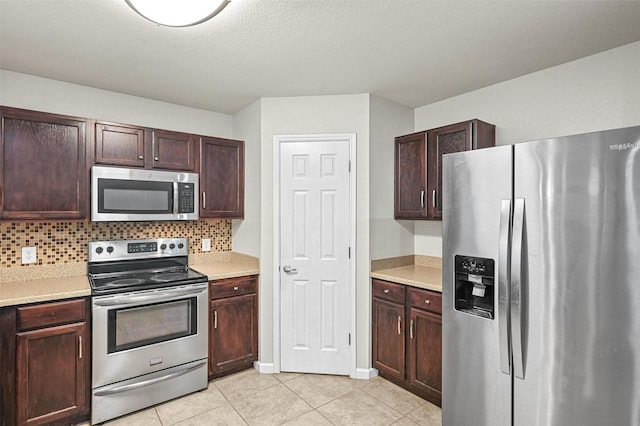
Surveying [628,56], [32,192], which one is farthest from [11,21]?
[628,56]

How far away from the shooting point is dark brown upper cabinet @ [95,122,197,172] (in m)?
2.74

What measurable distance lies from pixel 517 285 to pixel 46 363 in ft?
9.42

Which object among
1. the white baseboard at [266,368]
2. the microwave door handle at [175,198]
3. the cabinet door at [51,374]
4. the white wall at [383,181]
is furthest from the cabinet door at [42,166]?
the white wall at [383,181]

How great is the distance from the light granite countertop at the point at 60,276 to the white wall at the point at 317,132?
0.34 meters

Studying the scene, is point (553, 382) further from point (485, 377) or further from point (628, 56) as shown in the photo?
point (628, 56)

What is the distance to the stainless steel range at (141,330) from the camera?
7.88 ft

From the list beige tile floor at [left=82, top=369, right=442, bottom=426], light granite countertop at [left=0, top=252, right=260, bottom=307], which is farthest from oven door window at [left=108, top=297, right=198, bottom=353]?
beige tile floor at [left=82, top=369, right=442, bottom=426]

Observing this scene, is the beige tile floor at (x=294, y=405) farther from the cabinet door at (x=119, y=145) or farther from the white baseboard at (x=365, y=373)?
the cabinet door at (x=119, y=145)

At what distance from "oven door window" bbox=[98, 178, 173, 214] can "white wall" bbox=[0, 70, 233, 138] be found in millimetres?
717

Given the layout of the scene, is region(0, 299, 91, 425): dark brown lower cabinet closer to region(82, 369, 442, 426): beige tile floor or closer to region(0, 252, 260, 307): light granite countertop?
region(0, 252, 260, 307): light granite countertop

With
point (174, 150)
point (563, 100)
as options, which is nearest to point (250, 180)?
point (174, 150)

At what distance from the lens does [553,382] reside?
1.62 meters

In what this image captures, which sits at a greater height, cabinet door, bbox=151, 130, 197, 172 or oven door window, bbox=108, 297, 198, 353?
cabinet door, bbox=151, 130, 197, 172

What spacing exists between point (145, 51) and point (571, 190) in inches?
102
